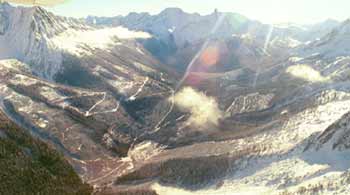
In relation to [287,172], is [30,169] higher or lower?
higher

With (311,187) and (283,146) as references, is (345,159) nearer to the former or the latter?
(311,187)

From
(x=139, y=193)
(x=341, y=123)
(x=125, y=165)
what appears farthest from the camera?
(x=125, y=165)

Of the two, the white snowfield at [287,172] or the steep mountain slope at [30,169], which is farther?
the white snowfield at [287,172]

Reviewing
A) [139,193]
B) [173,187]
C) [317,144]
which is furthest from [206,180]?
[317,144]

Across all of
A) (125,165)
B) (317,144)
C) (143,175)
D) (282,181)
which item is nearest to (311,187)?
(282,181)

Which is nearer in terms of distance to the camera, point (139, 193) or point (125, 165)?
point (139, 193)

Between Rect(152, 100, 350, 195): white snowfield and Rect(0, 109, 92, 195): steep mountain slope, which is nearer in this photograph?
Rect(0, 109, 92, 195): steep mountain slope

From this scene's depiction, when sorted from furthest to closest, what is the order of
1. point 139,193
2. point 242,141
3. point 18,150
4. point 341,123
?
1. point 242,141
2. point 139,193
3. point 341,123
4. point 18,150

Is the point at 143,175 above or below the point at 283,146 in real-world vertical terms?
below

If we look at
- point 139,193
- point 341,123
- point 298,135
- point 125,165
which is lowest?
point 125,165

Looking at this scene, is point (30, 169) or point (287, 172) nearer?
point (30, 169)

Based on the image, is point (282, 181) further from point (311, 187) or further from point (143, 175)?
point (143, 175)
